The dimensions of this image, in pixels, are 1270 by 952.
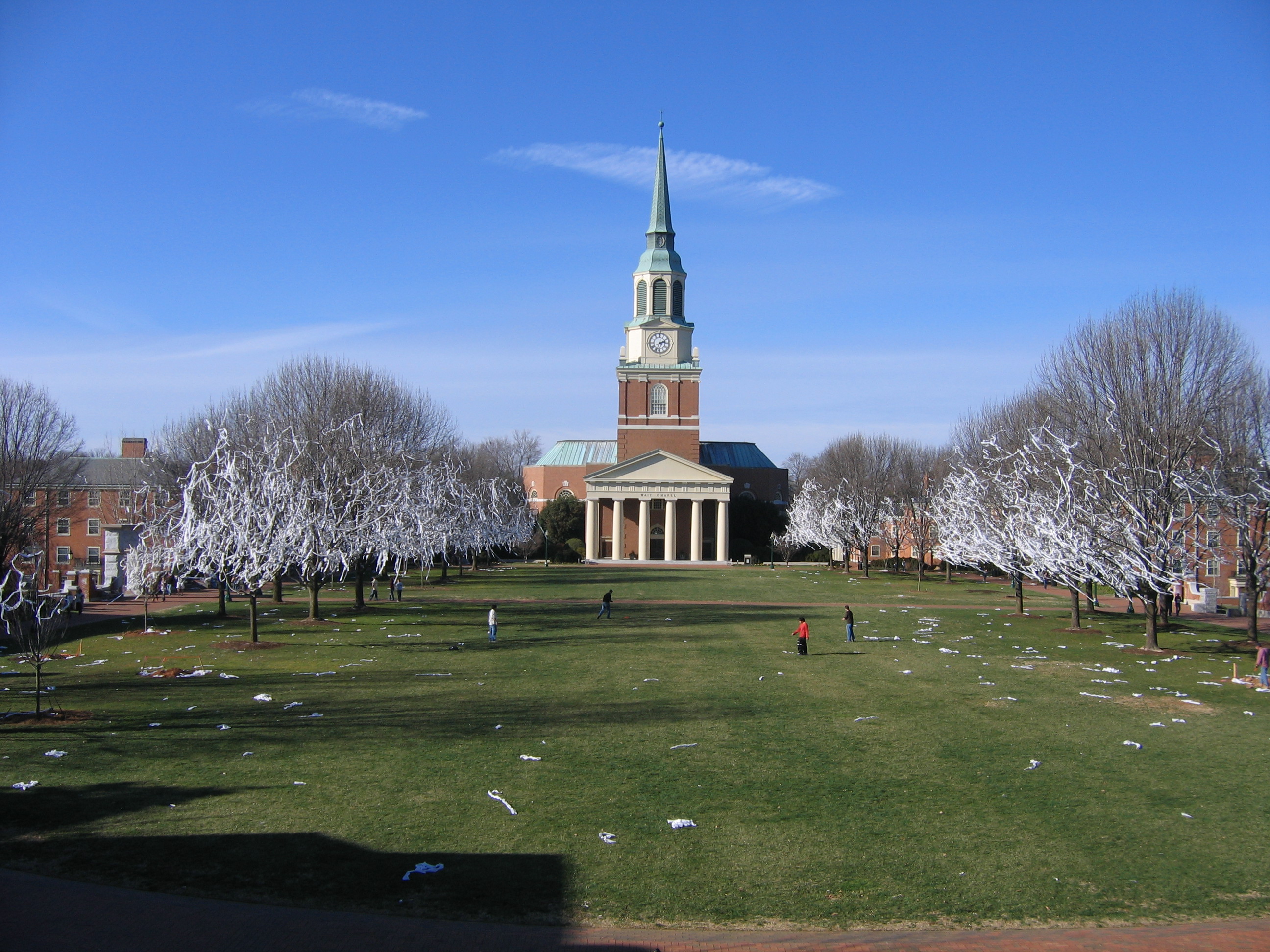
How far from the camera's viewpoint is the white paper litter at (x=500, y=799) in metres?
12.8

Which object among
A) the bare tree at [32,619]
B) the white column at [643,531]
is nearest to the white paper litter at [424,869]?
the bare tree at [32,619]

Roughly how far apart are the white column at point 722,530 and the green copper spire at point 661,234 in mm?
24975

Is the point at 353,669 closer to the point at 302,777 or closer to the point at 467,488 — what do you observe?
the point at 302,777

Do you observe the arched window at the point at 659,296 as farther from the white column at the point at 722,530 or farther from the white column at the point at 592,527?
the white column at the point at 722,530

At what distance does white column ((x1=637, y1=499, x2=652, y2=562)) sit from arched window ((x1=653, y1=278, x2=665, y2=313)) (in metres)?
20.5

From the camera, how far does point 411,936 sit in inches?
363

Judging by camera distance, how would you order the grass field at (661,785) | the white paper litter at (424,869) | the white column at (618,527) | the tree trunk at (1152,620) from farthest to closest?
the white column at (618,527) < the tree trunk at (1152,620) < the white paper litter at (424,869) < the grass field at (661,785)

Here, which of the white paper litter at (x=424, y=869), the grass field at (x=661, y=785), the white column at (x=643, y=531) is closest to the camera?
the grass field at (x=661, y=785)

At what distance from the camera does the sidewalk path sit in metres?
8.93

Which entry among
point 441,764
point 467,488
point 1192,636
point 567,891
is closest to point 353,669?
point 441,764

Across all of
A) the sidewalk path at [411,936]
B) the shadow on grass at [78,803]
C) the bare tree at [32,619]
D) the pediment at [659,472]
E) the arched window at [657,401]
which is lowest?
the sidewalk path at [411,936]

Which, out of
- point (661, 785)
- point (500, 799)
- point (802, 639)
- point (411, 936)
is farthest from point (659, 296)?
point (411, 936)

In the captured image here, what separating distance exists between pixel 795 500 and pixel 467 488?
38935 millimetres

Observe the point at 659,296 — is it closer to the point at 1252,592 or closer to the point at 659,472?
the point at 659,472
